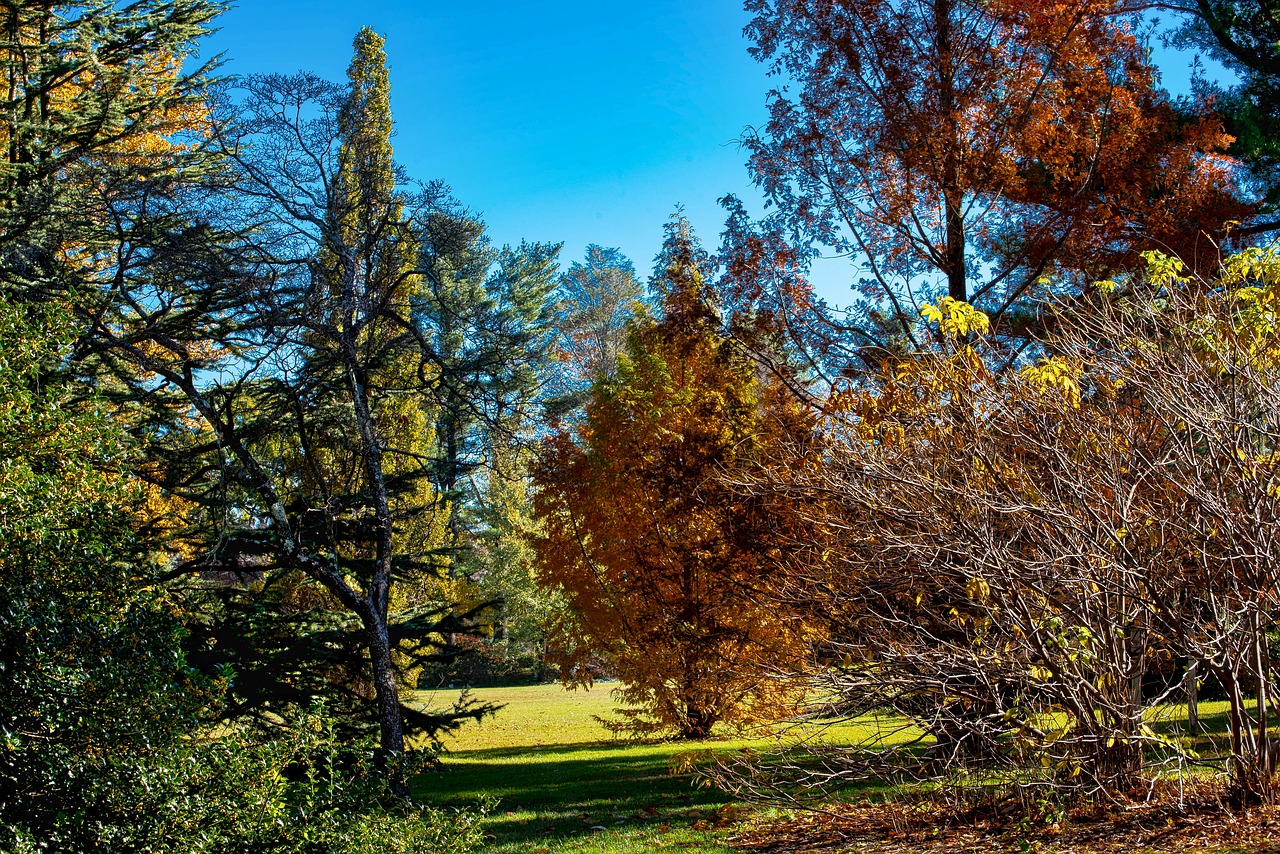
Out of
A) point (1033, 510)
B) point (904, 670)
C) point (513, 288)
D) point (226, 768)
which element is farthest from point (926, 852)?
point (513, 288)

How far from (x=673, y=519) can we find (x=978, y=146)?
5413 mm

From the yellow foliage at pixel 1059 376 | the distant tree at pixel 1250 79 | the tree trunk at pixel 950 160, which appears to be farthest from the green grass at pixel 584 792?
the distant tree at pixel 1250 79

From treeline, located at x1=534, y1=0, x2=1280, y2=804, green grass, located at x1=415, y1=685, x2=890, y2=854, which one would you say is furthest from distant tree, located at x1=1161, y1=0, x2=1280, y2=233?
green grass, located at x1=415, y1=685, x2=890, y2=854

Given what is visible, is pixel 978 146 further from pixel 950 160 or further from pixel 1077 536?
pixel 1077 536

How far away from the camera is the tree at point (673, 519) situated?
1046 centimetres

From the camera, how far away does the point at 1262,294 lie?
6.57 meters

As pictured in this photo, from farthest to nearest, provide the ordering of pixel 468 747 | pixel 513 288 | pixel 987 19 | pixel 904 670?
pixel 513 288
pixel 468 747
pixel 987 19
pixel 904 670

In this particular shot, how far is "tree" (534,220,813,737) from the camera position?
34.3ft

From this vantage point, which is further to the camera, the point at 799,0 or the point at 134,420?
the point at 134,420

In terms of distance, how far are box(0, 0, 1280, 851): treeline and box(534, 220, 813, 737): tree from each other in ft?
0.24

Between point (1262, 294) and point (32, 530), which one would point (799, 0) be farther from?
point (32, 530)

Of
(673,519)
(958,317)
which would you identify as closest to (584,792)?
(673,519)

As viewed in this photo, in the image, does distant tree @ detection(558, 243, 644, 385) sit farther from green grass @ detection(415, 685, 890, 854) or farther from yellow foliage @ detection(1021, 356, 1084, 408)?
yellow foliage @ detection(1021, 356, 1084, 408)

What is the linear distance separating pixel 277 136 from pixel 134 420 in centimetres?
383
